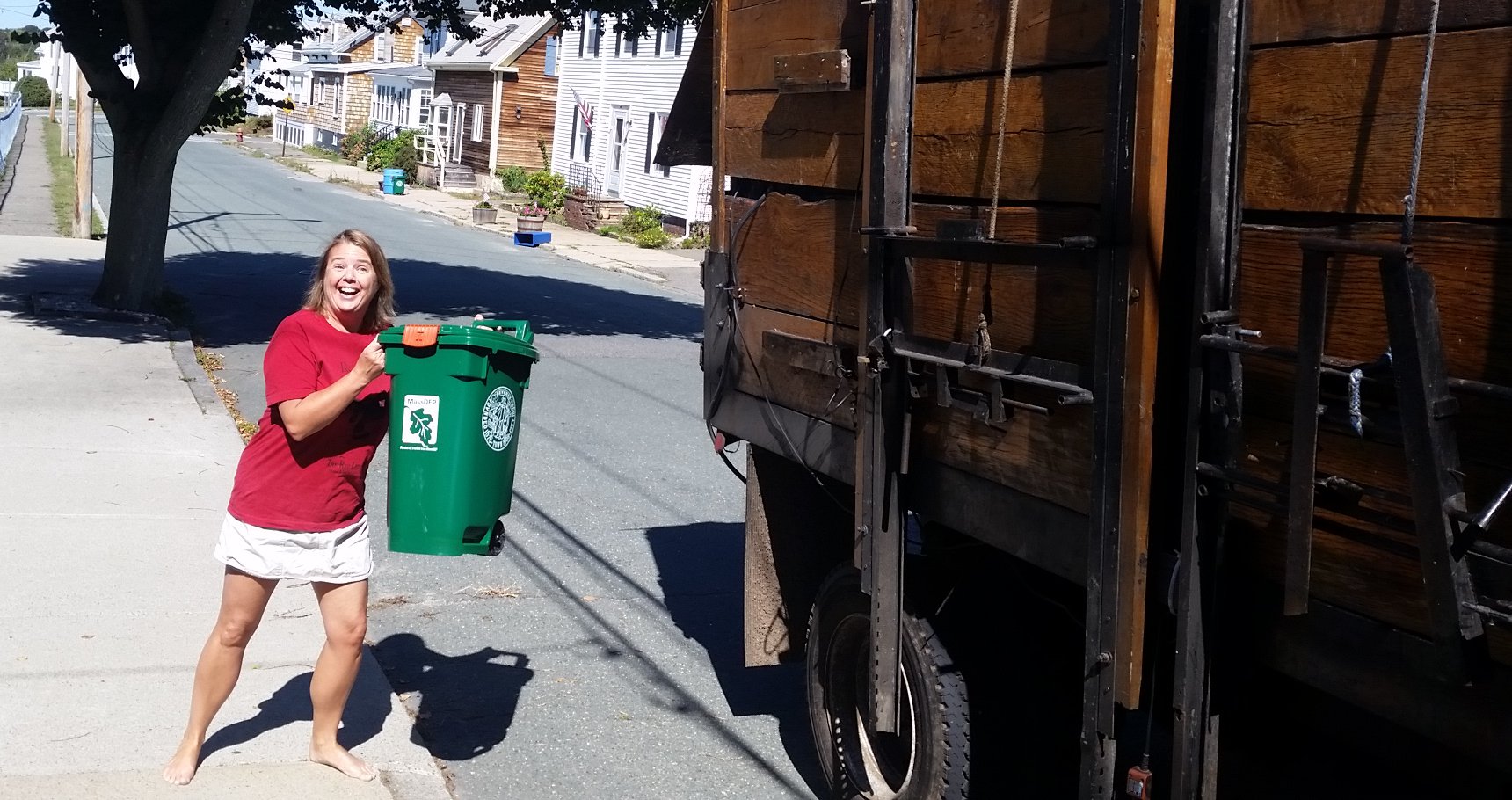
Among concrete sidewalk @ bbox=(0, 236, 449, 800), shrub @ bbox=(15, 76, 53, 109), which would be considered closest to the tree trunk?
concrete sidewalk @ bbox=(0, 236, 449, 800)

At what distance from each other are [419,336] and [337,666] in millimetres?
966

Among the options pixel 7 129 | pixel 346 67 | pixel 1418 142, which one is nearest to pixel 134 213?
pixel 1418 142

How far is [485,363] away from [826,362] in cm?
93

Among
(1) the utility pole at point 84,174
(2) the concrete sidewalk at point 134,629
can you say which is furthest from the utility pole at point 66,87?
(2) the concrete sidewalk at point 134,629

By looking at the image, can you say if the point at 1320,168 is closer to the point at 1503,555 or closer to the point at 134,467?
the point at 1503,555

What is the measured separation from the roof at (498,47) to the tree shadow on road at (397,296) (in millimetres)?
22440

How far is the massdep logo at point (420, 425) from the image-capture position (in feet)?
13.2

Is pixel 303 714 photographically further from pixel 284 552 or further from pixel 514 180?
pixel 514 180

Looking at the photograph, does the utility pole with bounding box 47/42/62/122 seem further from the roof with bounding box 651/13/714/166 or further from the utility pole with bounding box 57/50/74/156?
the roof with bounding box 651/13/714/166

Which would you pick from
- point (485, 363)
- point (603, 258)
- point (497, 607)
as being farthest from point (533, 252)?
point (485, 363)

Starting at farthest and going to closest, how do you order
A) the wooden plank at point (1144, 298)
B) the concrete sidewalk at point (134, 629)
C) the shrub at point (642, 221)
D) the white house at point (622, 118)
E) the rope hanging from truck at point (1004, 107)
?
the white house at point (622, 118)
the shrub at point (642, 221)
the concrete sidewalk at point (134, 629)
the rope hanging from truck at point (1004, 107)
the wooden plank at point (1144, 298)

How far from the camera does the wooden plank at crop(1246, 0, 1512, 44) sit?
2.13 meters

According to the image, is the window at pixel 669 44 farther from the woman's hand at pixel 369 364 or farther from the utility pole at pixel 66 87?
the woman's hand at pixel 369 364

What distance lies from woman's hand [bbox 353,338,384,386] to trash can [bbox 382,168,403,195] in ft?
127
